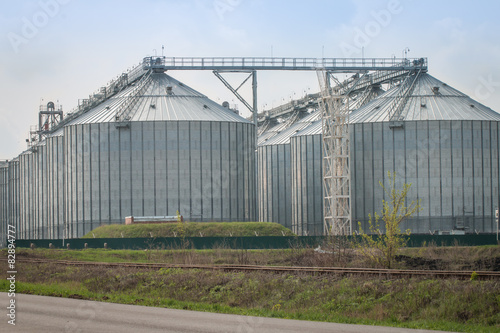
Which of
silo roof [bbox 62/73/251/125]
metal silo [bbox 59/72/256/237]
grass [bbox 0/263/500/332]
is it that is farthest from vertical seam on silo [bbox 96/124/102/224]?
grass [bbox 0/263/500/332]

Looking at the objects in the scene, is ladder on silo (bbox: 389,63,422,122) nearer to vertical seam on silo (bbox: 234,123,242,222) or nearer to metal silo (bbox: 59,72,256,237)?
metal silo (bbox: 59,72,256,237)

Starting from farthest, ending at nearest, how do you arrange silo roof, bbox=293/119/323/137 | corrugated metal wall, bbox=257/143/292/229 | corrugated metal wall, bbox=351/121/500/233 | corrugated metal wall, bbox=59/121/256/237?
corrugated metal wall, bbox=257/143/292/229, silo roof, bbox=293/119/323/137, corrugated metal wall, bbox=59/121/256/237, corrugated metal wall, bbox=351/121/500/233

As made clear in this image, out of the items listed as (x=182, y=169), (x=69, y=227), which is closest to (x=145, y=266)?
(x=182, y=169)

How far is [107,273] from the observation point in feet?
144

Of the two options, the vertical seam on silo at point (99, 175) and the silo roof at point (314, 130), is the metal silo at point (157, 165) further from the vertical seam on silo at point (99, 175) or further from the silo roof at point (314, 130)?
the silo roof at point (314, 130)

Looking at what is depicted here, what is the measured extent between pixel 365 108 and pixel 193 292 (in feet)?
210

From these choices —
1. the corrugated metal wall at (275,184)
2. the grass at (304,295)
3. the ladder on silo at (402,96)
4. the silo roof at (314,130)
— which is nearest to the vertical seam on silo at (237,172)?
the silo roof at (314,130)

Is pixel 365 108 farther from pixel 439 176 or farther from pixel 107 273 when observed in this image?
pixel 107 273

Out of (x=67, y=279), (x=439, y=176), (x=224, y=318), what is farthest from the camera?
(x=439, y=176)

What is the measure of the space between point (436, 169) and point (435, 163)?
689mm

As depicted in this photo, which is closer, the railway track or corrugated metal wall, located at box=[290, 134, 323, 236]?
the railway track

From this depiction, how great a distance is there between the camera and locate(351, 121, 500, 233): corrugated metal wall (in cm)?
8862

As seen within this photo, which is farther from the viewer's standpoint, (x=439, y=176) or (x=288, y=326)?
(x=439, y=176)

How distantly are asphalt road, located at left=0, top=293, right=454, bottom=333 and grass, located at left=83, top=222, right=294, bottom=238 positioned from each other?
1960 inches
